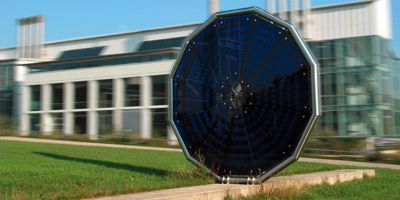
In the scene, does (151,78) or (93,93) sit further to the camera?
(93,93)

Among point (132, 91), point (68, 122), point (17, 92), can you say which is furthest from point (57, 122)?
point (132, 91)

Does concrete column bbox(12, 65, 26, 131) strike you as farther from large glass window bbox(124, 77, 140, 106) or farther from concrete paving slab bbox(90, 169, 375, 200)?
concrete paving slab bbox(90, 169, 375, 200)

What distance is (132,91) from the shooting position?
131ft

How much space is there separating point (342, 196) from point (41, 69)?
1592 inches

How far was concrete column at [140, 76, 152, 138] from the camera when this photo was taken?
38.7 metres

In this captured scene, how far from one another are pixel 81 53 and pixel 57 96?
909 centimetres

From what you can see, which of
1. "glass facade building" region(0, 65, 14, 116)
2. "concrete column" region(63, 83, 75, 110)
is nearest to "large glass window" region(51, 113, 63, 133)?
"concrete column" region(63, 83, 75, 110)

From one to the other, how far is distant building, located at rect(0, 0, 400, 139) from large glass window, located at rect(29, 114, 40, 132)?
0.32ft

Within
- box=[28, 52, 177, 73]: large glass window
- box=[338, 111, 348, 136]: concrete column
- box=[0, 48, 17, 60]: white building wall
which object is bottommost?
box=[338, 111, 348, 136]: concrete column

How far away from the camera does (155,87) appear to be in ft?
126

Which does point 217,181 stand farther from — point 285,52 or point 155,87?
point 155,87

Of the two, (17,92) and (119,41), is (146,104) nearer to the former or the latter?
(119,41)

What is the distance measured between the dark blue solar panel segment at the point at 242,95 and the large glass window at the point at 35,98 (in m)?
37.6

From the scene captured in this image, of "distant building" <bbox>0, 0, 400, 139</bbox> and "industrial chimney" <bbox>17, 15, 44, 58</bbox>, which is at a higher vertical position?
"industrial chimney" <bbox>17, 15, 44, 58</bbox>
